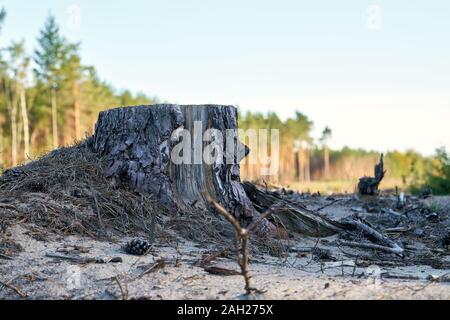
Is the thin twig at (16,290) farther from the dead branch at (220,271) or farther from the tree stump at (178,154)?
the tree stump at (178,154)

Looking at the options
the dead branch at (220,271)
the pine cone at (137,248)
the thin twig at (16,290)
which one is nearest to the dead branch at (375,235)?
the dead branch at (220,271)

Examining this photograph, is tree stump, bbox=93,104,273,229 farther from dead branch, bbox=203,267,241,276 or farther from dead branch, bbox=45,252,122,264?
dead branch, bbox=203,267,241,276

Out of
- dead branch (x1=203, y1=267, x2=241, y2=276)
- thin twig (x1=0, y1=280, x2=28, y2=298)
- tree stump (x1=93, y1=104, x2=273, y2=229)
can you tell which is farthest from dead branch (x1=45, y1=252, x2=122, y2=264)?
tree stump (x1=93, y1=104, x2=273, y2=229)

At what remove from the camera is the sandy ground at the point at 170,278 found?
3.38 metres

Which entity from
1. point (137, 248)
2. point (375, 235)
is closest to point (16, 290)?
point (137, 248)

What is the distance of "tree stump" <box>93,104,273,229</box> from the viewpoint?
5.72m

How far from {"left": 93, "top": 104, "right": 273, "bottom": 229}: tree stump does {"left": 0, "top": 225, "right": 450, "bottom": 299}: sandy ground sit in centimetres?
118

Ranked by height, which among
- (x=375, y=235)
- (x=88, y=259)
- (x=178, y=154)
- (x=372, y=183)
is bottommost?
(x=375, y=235)

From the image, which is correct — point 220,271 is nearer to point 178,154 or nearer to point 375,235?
point 178,154

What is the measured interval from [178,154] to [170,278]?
7.70 ft

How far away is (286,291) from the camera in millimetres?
3383

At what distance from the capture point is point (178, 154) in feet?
19.2
